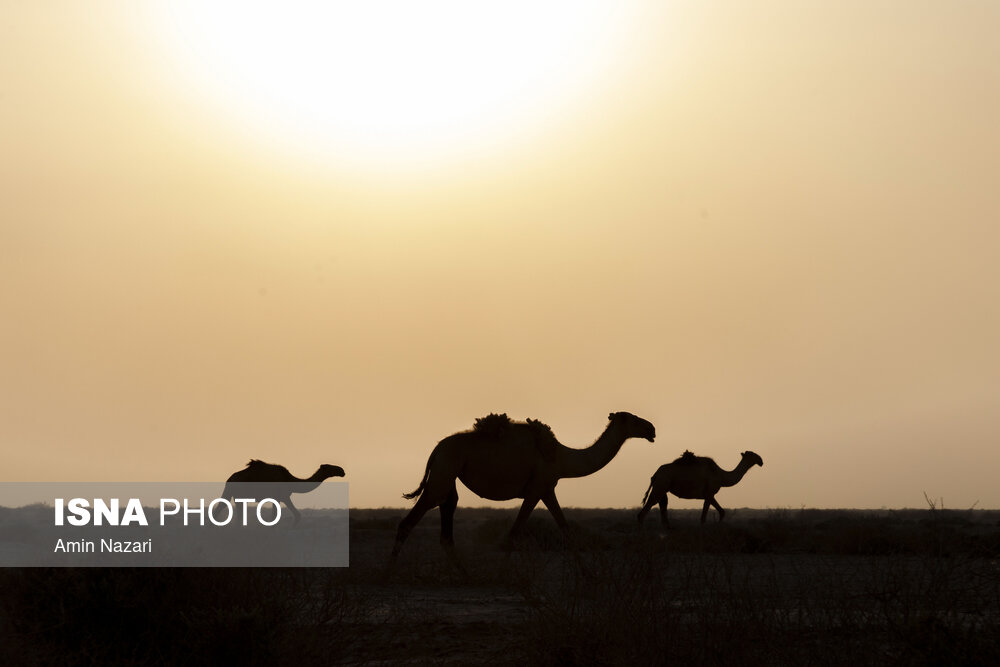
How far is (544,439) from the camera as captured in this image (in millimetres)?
20219

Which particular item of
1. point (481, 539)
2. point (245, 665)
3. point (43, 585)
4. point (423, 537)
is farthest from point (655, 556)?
point (423, 537)

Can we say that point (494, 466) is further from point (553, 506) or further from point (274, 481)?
point (274, 481)

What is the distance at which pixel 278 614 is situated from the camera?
10766 mm

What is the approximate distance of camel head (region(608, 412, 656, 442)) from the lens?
22.3 metres

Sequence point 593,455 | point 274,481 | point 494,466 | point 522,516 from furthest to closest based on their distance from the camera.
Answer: point 274,481 < point 593,455 < point 494,466 < point 522,516

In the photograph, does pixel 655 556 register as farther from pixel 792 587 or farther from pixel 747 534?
pixel 747 534

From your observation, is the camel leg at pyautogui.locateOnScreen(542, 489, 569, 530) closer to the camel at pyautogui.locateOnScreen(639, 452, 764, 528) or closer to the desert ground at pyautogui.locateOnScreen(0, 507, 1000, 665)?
the desert ground at pyautogui.locateOnScreen(0, 507, 1000, 665)

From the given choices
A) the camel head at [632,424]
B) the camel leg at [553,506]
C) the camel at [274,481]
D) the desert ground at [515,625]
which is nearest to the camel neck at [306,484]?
the camel at [274,481]

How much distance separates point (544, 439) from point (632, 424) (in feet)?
9.01

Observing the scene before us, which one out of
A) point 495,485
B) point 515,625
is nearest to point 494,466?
point 495,485

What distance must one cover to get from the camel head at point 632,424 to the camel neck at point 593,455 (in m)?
0.19

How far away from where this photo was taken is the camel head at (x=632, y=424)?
2234 centimetres

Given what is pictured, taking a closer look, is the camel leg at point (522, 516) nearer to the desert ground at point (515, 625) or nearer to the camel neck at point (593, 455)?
the camel neck at point (593, 455)

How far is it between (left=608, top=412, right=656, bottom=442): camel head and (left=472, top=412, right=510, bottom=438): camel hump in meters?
2.95
